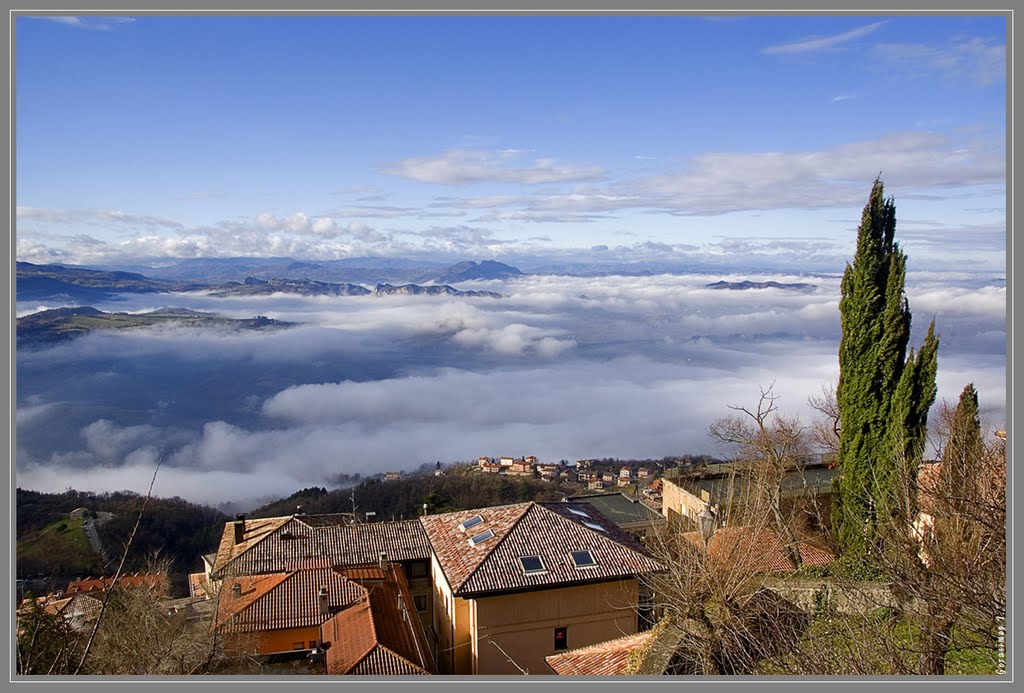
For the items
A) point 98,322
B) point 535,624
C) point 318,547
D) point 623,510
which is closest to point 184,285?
point 98,322

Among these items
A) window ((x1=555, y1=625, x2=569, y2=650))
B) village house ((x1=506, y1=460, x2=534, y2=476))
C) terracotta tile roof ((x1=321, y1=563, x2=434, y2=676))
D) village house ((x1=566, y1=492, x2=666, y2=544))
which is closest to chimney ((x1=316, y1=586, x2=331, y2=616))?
terracotta tile roof ((x1=321, y1=563, x2=434, y2=676))

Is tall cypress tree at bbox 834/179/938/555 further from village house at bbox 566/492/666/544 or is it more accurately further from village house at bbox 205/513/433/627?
village house at bbox 205/513/433/627

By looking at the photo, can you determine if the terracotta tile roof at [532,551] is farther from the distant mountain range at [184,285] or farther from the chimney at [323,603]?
the distant mountain range at [184,285]

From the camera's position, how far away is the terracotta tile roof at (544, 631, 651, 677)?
6.66 metres

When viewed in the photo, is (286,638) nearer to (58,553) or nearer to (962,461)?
(58,553)

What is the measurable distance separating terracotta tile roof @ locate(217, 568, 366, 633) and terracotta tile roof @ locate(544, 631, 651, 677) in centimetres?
534

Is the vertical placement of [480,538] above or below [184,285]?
below

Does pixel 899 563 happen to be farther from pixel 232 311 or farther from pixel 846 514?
pixel 232 311

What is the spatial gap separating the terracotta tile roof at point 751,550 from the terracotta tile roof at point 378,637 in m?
3.97

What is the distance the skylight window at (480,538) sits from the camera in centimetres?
1049

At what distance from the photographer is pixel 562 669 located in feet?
23.0

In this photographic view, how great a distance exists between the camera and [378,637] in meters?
9.38

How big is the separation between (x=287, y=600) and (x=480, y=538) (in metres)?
3.94
